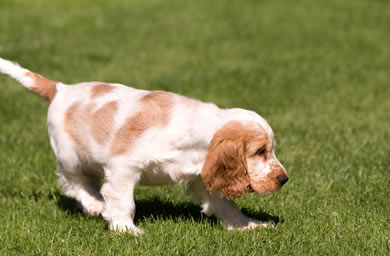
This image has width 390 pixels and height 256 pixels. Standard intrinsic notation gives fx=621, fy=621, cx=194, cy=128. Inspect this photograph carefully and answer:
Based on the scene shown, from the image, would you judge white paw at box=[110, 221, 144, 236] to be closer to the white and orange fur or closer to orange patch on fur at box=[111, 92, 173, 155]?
the white and orange fur

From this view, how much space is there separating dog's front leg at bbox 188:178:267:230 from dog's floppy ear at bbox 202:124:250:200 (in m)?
0.39

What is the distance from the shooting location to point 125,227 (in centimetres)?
453

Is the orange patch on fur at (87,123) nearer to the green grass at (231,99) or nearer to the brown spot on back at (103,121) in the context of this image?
the brown spot on back at (103,121)

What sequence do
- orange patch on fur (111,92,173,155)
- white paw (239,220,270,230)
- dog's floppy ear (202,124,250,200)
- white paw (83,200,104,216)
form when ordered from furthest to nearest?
white paw (83,200,104,216) → white paw (239,220,270,230) → orange patch on fur (111,92,173,155) → dog's floppy ear (202,124,250,200)

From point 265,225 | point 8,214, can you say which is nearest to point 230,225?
point 265,225

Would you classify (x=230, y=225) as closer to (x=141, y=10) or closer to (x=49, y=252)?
(x=49, y=252)

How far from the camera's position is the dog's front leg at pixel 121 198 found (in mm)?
4523

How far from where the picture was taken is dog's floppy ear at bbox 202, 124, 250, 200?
4242 mm

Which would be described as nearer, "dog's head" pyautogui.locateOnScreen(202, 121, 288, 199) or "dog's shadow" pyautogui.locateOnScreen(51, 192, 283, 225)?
"dog's head" pyautogui.locateOnScreen(202, 121, 288, 199)

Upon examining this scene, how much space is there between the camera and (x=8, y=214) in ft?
16.5

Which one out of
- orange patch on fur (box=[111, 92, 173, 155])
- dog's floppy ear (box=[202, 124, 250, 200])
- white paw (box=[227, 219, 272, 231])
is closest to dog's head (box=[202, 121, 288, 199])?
dog's floppy ear (box=[202, 124, 250, 200])

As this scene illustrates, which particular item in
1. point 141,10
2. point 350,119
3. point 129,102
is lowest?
point 141,10

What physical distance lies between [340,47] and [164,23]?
4.27m

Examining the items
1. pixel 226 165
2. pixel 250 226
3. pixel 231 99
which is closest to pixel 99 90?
pixel 226 165
